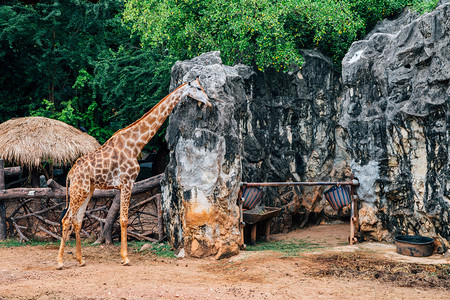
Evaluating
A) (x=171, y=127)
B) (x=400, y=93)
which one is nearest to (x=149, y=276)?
(x=171, y=127)

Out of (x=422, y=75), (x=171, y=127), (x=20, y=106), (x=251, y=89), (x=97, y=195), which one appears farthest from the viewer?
(x=20, y=106)

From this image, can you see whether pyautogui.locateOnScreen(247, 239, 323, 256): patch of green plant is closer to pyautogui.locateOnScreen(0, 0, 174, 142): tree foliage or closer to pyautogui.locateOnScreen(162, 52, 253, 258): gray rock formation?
pyautogui.locateOnScreen(162, 52, 253, 258): gray rock formation

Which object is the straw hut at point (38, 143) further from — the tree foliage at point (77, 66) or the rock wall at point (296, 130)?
the rock wall at point (296, 130)

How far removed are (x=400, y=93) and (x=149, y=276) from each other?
18.8 feet

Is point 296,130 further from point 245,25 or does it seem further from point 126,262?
point 126,262

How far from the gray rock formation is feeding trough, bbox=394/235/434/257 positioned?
2.92 metres

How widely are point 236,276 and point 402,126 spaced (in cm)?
434

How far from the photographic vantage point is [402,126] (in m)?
8.12

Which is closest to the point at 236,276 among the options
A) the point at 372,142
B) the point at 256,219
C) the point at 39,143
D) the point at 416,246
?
the point at 256,219

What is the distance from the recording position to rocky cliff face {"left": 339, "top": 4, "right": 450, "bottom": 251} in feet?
24.2

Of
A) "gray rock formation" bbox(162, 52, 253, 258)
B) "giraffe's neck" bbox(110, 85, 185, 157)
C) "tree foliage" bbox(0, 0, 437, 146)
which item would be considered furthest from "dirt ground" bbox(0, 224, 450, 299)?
"tree foliage" bbox(0, 0, 437, 146)

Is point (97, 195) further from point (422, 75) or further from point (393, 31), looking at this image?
point (393, 31)

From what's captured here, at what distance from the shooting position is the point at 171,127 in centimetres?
832

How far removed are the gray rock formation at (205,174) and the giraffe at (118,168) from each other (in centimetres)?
55
